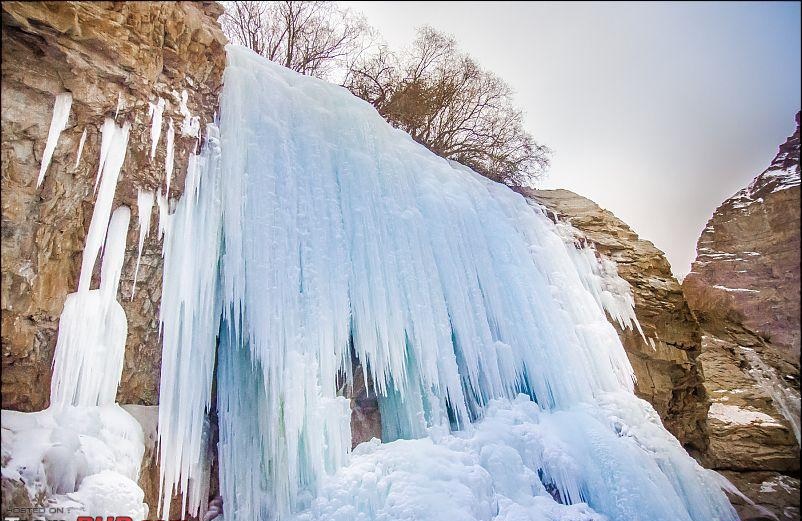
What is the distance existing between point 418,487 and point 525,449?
4.72ft

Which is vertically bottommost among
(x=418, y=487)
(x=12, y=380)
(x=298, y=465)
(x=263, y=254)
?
(x=418, y=487)

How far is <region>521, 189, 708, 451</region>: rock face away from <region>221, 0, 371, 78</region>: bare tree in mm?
5690

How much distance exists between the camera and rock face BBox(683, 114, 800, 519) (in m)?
6.98

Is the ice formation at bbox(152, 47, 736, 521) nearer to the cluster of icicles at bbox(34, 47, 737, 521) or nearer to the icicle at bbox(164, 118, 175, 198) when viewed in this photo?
the cluster of icicles at bbox(34, 47, 737, 521)

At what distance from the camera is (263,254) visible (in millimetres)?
3967

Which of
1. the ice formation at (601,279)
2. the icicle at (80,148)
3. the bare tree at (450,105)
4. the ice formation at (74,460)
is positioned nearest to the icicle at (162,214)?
the icicle at (80,148)

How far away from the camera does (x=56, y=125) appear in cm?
312

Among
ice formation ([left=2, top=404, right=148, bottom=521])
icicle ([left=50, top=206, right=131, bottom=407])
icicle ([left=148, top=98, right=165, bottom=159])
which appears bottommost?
ice formation ([left=2, top=404, right=148, bottom=521])

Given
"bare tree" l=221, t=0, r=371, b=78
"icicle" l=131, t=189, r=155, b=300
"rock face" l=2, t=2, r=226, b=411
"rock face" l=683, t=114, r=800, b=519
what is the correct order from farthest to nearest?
1. "bare tree" l=221, t=0, r=371, b=78
2. "rock face" l=683, t=114, r=800, b=519
3. "icicle" l=131, t=189, r=155, b=300
4. "rock face" l=2, t=2, r=226, b=411

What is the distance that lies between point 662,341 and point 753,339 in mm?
2878

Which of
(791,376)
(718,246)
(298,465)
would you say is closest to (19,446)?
(298,465)

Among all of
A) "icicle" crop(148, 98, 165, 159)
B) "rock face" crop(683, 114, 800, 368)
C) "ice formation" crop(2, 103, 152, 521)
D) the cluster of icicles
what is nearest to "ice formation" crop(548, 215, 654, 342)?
the cluster of icicles

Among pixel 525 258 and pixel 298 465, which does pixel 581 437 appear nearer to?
pixel 525 258

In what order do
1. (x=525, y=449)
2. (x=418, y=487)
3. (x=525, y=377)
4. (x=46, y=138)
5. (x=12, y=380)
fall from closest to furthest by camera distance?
(x=12, y=380) → (x=46, y=138) → (x=418, y=487) → (x=525, y=449) → (x=525, y=377)
